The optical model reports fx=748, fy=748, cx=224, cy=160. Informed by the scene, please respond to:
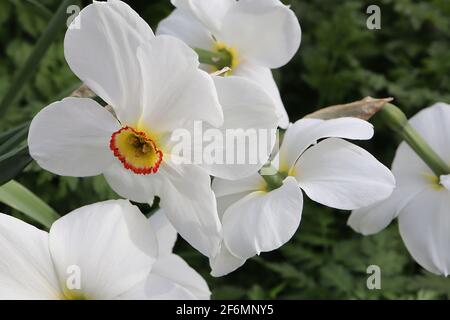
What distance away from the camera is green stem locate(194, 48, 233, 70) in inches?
28.1

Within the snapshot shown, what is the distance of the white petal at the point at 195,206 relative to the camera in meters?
0.57

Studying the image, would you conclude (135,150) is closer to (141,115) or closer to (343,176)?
(141,115)

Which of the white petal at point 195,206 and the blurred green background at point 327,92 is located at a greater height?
the white petal at point 195,206

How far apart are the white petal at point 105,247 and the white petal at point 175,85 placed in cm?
8

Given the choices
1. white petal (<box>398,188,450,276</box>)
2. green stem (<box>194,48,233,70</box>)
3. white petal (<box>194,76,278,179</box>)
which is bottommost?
white petal (<box>398,188,450,276</box>)

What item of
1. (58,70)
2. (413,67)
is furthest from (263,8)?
(413,67)

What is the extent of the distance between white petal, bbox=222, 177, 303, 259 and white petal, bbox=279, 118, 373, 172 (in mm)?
44

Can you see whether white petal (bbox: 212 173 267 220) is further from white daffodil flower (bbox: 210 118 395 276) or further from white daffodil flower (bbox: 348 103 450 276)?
white daffodil flower (bbox: 348 103 450 276)

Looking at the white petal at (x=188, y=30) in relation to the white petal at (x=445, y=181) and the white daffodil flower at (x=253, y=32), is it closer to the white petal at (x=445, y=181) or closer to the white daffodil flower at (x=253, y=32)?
the white daffodil flower at (x=253, y=32)

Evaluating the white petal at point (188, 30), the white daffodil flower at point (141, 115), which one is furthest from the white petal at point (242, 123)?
the white petal at point (188, 30)

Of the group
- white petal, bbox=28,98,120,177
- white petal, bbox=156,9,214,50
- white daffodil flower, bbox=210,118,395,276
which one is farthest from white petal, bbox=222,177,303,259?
white petal, bbox=156,9,214,50

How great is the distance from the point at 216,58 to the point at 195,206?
20 centimetres

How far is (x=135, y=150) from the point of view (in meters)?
0.58
